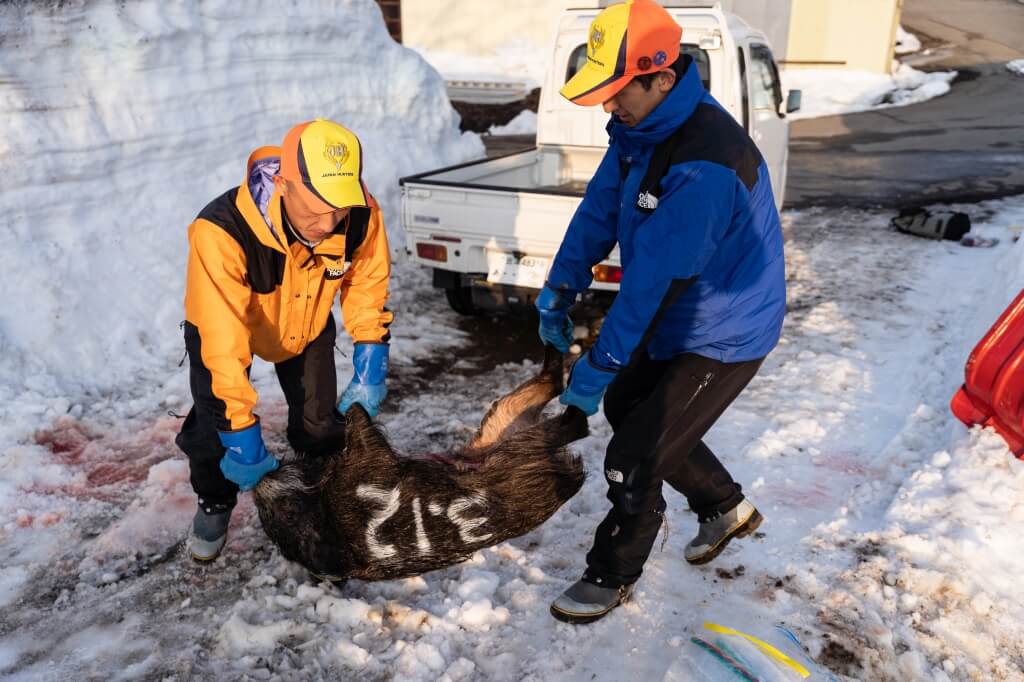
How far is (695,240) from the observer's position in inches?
99.6

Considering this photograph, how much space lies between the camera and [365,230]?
3305 mm

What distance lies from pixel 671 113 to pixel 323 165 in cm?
118

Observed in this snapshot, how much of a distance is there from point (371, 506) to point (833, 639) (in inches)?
73.0

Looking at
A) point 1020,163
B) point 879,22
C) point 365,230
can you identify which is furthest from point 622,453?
point 879,22

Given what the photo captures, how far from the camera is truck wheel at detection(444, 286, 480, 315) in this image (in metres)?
6.66

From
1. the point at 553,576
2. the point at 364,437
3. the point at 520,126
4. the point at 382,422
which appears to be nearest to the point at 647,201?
the point at 364,437

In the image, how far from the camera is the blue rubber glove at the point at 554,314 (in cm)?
346

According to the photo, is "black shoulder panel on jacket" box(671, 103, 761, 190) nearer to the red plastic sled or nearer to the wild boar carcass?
the wild boar carcass

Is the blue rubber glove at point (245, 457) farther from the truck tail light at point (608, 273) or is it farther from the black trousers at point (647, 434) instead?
the truck tail light at point (608, 273)

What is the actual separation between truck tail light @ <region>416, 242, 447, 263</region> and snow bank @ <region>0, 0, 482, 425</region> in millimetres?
1906

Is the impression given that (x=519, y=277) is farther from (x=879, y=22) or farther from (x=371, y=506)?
(x=879, y=22)

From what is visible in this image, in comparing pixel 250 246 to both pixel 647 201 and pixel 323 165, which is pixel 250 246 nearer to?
pixel 323 165

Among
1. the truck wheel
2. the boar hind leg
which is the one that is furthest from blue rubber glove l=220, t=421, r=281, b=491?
the truck wheel

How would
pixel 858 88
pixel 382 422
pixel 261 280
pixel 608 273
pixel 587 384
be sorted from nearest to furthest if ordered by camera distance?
pixel 587 384 → pixel 261 280 → pixel 382 422 → pixel 608 273 → pixel 858 88
